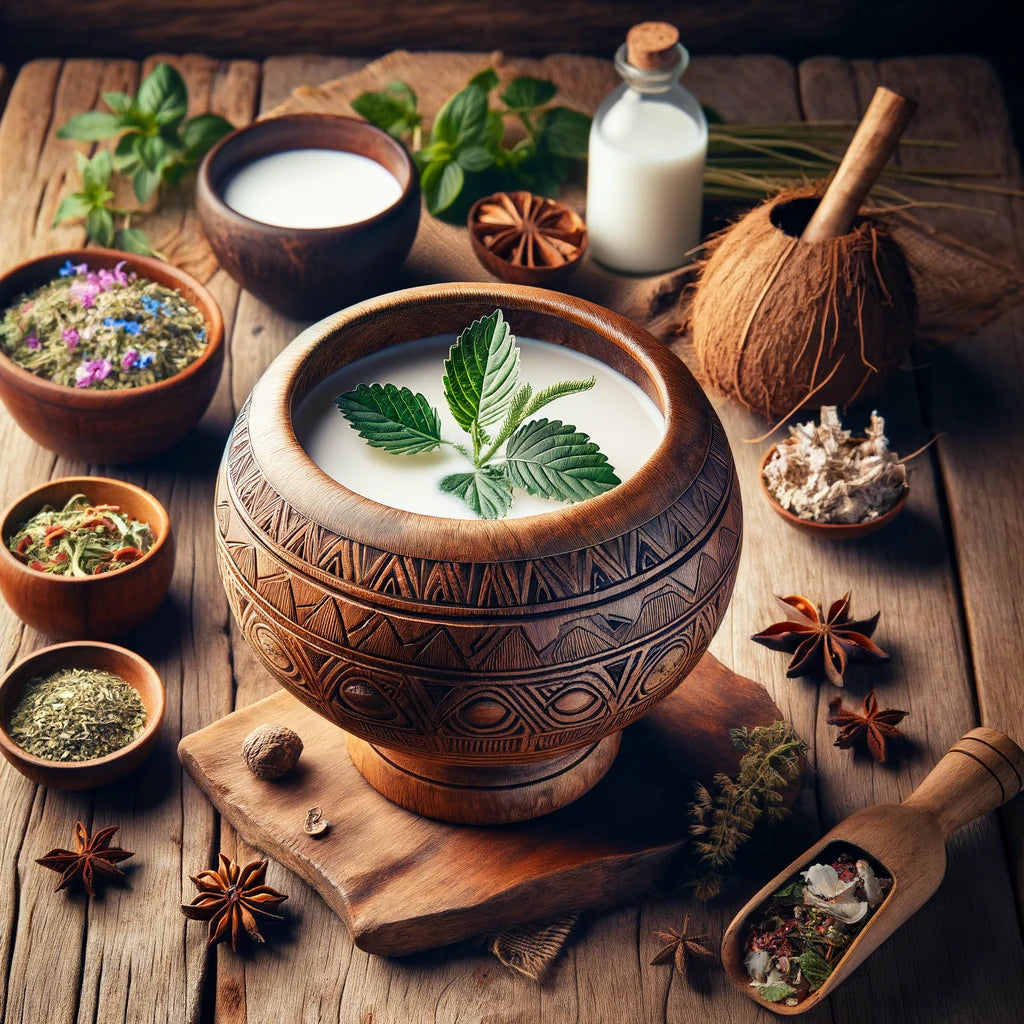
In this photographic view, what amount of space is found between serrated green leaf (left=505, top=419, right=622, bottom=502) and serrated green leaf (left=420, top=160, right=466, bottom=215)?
101 centimetres

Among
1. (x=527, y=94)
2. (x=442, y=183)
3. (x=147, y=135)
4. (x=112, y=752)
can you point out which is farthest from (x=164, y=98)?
(x=112, y=752)

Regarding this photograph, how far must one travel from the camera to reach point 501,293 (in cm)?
130

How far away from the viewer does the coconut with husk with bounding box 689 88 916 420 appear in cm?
171

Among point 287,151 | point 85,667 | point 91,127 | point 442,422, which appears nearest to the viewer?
point 442,422

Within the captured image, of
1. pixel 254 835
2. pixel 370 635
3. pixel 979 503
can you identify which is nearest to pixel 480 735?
pixel 370 635

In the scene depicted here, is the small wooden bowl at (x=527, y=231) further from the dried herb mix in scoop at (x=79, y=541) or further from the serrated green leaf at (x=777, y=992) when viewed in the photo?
the serrated green leaf at (x=777, y=992)

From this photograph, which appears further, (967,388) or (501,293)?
(967,388)

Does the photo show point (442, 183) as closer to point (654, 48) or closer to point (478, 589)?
point (654, 48)

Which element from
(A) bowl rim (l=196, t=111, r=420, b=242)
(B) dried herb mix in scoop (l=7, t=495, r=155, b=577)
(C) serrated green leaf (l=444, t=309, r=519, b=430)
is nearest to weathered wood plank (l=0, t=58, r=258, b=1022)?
(B) dried herb mix in scoop (l=7, t=495, r=155, b=577)

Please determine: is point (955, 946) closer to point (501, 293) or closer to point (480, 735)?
point (480, 735)

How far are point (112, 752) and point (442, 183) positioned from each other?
110 centimetres

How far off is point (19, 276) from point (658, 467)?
108cm

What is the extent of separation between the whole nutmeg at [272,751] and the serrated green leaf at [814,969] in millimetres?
548

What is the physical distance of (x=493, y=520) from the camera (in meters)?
1.08
